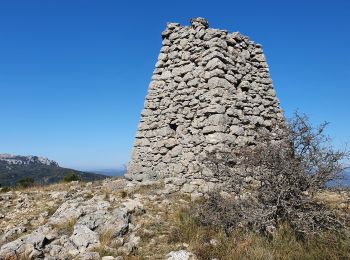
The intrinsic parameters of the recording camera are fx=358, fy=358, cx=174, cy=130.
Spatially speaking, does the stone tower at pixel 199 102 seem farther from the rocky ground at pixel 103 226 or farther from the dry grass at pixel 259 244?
the dry grass at pixel 259 244

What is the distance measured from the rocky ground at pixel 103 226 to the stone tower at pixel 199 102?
3.80ft

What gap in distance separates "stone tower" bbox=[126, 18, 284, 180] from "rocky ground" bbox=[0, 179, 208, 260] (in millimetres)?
1158

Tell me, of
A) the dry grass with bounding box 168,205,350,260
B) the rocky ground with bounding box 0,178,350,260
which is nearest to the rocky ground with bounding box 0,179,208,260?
the rocky ground with bounding box 0,178,350,260

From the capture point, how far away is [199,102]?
1069 centimetres

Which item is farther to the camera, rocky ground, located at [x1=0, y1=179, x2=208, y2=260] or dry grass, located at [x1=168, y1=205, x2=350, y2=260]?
rocky ground, located at [x1=0, y1=179, x2=208, y2=260]

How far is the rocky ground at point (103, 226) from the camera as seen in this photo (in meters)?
6.74

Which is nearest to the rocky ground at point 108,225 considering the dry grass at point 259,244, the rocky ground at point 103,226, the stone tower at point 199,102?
the rocky ground at point 103,226

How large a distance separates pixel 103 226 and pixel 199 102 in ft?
15.7

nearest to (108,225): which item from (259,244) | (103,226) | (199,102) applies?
(103,226)

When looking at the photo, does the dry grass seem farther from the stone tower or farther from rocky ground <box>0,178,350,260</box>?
the stone tower

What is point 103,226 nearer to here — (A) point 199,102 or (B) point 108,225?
(B) point 108,225

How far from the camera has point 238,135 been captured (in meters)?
10.1

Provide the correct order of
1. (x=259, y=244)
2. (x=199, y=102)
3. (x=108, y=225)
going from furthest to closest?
(x=199, y=102) → (x=108, y=225) → (x=259, y=244)

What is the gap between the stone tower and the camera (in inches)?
401
